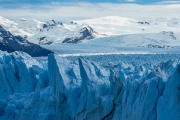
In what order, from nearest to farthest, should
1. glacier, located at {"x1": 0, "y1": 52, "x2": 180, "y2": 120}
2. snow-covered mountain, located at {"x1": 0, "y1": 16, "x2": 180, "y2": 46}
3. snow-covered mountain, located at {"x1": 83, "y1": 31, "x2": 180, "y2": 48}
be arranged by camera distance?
glacier, located at {"x1": 0, "y1": 52, "x2": 180, "y2": 120}, snow-covered mountain, located at {"x1": 83, "y1": 31, "x2": 180, "y2": 48}, snow-covered mountain, located at {"x1": 0, "y1": 16, "x2": 180, "y2": 46}

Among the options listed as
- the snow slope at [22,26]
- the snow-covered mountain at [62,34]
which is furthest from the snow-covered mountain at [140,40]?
the snow slope at [22,26]

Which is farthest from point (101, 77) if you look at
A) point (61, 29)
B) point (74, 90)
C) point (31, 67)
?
point (61, 29)

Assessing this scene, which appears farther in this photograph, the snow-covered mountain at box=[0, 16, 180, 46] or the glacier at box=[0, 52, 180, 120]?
the snow-covered mountain at box=[0, 16, 180, 46]

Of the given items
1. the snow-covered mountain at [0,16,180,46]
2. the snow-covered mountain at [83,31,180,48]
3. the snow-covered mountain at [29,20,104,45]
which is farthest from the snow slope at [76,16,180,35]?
the snow-covered mountain at [83,31,180,48]

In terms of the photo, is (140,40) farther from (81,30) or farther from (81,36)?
(81,30)

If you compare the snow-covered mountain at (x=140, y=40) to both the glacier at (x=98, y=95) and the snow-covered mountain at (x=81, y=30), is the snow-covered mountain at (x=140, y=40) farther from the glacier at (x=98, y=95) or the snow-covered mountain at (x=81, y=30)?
the glacier at (x=98, y=95)

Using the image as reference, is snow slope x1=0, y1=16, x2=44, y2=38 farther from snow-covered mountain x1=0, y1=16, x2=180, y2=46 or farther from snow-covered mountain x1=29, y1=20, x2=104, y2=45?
snow-covered mountain x1=29, y1=20, x2=104, y2=45

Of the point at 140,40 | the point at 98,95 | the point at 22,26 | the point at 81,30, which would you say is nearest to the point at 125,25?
the point at 81,30

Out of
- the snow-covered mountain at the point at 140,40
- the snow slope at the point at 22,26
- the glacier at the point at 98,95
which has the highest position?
the glacier at the point at 98,95

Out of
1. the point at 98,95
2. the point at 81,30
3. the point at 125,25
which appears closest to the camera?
the point at 98,95
